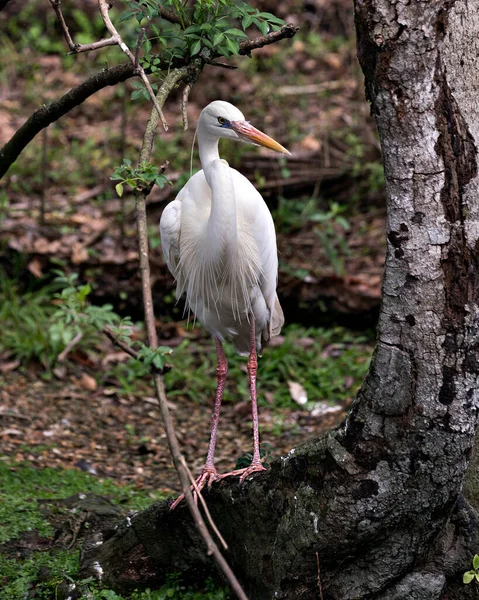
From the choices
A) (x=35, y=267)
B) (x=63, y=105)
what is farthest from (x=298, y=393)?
(x=63, y=105)

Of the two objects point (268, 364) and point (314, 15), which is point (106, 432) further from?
point (314, 15)

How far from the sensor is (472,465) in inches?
116

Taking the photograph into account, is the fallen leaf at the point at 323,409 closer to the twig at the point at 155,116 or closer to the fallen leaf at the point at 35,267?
the fallen leaf at the point at 35,267

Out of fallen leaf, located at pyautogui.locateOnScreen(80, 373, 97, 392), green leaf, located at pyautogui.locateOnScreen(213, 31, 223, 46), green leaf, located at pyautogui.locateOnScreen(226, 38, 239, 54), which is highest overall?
green leaf, located at pyautogui.locateOnScreen(213, 31, 223, 46)

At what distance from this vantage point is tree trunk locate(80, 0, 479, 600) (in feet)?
7.05

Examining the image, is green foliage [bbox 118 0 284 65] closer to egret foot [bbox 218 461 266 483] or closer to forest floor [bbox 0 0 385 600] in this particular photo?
egret foot [bbox 218 461 266 483]

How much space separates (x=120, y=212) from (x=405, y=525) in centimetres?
462

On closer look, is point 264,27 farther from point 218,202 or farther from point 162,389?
point 162,389

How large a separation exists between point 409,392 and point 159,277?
4038 millimetres

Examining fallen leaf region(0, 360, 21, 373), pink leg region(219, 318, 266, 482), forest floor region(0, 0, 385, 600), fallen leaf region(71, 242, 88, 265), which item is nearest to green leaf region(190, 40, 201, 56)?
pink leg region(219, 318, 266, 482)

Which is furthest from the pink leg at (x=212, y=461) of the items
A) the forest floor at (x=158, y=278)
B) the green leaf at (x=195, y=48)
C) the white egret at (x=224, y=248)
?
the green leaf at (x=195, y=48)

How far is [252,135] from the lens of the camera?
3154mm

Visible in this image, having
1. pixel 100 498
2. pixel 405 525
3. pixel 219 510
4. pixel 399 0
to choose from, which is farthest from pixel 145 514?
pixel 399 0

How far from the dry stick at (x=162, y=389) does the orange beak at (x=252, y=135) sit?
70cm
